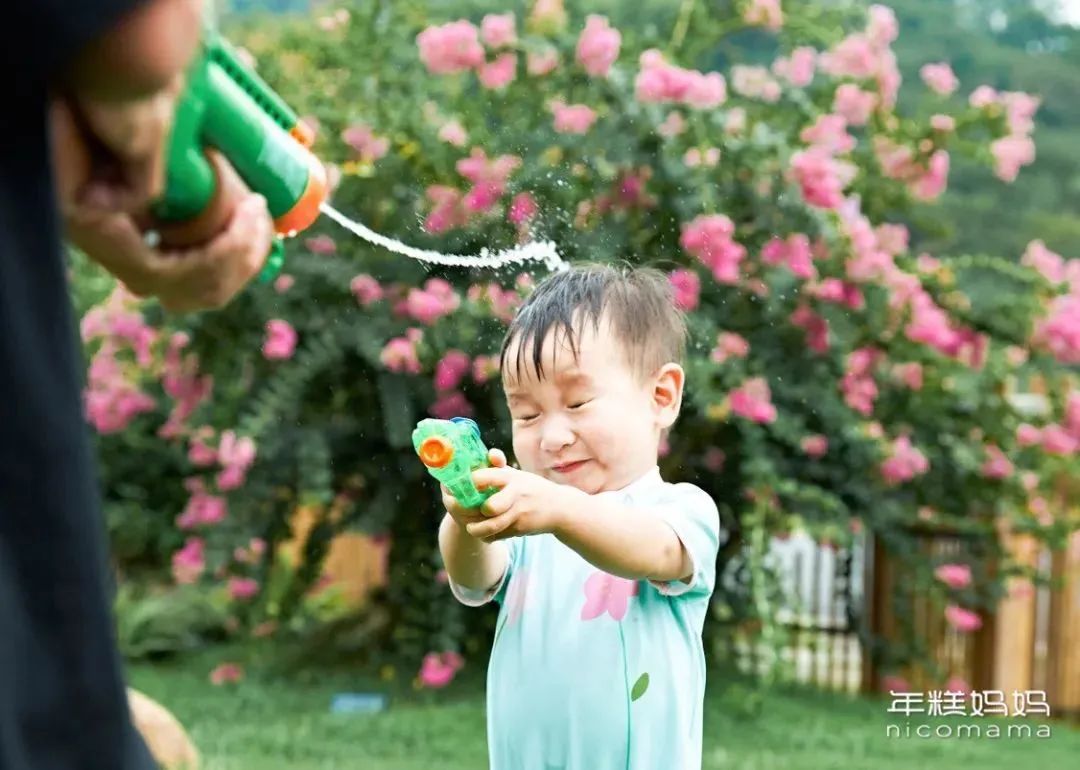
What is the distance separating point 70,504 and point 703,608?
1.08m

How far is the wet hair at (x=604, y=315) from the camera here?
6.23ft

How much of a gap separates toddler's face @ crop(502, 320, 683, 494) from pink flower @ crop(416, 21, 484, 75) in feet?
9.96

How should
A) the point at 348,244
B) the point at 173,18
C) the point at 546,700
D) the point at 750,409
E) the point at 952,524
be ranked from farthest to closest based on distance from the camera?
the point at 952,524 → the point at 348,244 → the point at 750,409 → the point at 546,700 → the point at 173,18

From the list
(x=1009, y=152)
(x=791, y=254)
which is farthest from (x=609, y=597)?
(x=1009, y=152)

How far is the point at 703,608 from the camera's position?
1873 millimetres

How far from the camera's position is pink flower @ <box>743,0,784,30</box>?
5359mm

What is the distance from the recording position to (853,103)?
5129mm

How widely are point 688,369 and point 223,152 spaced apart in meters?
3.35

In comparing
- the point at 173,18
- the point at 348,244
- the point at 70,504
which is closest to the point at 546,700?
the point at 70,504

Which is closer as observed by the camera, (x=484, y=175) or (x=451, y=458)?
(x=451, y=458)

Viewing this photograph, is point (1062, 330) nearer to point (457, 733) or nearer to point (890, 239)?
point (890, 239)

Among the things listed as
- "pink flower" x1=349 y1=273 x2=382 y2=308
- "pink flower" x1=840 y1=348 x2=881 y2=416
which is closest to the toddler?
"pink flower" x1=349 y1=273 x2=382 y2=308

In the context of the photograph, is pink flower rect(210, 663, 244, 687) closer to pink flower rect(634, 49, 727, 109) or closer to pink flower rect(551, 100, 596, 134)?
pink flower rect(551, 100, 596, 134)

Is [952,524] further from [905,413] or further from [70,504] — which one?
[70,504]
